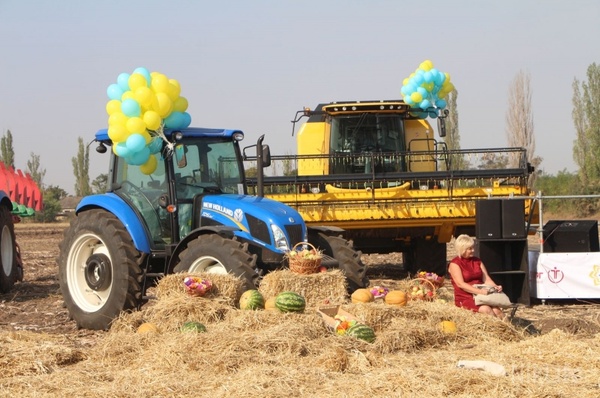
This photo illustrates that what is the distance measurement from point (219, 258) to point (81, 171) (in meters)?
61.9

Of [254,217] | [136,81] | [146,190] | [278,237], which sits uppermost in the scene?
[136,81]

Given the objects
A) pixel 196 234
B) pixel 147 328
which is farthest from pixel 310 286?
pixel 147 328

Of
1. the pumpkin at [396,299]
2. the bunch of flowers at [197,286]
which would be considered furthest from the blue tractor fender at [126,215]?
the pumpkin at [396,299]

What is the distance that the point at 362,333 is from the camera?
26.8 feet

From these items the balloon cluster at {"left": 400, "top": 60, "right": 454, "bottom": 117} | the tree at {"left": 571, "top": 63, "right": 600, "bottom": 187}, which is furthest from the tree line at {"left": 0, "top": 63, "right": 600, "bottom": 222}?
the balloon cluster at {"left": 400, "top": 60, "right": 454, "bottom": 117}

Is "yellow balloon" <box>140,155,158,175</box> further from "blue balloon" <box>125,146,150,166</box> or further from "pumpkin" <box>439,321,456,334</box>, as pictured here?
"pumpkin" <box>439,321,456,334</box>

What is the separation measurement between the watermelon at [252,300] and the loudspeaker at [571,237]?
235 inches

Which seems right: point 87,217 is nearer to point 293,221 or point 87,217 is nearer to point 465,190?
point 293,221

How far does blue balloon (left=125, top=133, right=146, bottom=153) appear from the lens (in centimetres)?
1027

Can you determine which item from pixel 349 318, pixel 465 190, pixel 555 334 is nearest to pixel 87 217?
pixel 349 318

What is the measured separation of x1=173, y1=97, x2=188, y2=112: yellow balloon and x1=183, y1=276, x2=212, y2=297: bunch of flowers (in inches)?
90.0

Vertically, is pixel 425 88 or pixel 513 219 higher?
pixel 425 88

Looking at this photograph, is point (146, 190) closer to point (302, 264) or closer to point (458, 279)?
point (302, 264)

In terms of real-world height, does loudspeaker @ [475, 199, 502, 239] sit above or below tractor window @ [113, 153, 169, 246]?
below
